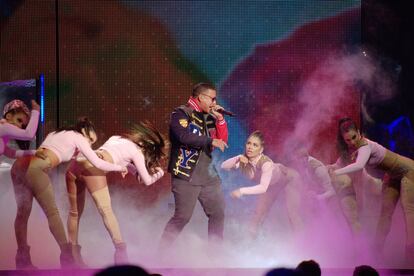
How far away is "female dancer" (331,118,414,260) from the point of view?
6770 mm

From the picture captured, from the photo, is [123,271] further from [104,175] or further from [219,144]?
[104,175]

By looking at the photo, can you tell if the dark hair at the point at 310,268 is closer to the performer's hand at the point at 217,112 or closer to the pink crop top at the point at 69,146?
the performer's hand at the point at 217,112

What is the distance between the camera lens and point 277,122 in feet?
22.2

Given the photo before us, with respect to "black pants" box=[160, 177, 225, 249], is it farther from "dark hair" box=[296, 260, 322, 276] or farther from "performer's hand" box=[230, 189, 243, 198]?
"dark hair" box=[296, 260, 322, 276]

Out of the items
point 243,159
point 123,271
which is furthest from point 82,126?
point 123,271

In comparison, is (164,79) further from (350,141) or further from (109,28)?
(350,141)

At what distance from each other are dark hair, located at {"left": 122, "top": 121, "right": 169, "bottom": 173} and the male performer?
116 millimetres

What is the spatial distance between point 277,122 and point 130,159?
1.56 metres

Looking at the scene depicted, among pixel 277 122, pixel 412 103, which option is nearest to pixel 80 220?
pixel 277 122

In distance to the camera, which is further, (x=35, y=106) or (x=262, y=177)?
(x=262, y=177)

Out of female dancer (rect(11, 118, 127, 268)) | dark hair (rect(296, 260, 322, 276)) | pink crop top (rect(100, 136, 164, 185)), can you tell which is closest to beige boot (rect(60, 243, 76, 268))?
female dancer (rect(11, 118, 127, 268))

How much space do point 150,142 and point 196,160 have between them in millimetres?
518

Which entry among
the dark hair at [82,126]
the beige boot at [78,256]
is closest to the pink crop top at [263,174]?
the dark hair at [82,126]

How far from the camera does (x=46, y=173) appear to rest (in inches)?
256
